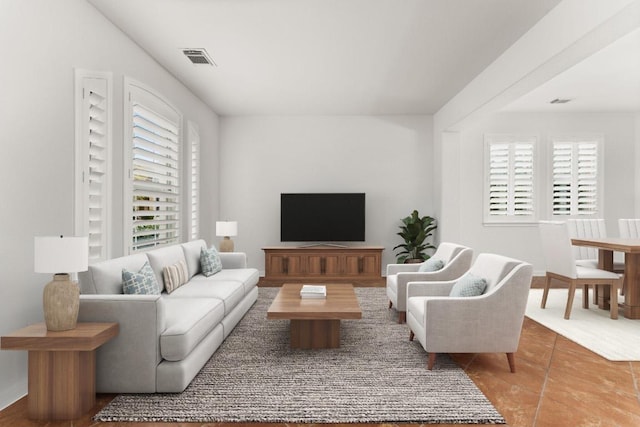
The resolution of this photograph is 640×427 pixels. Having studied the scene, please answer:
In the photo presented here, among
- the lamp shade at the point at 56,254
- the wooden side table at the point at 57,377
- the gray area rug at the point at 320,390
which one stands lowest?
the gray area rug at the point at 320,390

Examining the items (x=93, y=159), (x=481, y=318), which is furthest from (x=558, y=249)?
(x=93, y=159)

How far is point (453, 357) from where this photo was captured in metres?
3.56

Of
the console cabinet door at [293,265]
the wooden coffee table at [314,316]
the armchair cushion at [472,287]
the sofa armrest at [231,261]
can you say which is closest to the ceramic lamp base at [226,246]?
the sofa armrest at [231,261]

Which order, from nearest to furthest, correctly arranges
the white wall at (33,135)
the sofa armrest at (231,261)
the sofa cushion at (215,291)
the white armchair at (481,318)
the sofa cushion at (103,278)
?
the white wall at (33,135) < the sofa cushion at (103,278) < the white armchair at (481,318) < the sofa cushion at (215,291) < the sofa armrest at (231,261)

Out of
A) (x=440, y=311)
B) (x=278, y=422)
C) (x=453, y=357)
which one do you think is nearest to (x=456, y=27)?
(x=440, y=311)

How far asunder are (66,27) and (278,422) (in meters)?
3.20

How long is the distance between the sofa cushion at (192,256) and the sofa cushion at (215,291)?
19 centimetres

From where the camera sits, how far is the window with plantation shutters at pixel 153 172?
4488 millimetres

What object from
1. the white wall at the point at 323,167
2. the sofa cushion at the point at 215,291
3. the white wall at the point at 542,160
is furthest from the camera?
the white wall at the point at 323,167

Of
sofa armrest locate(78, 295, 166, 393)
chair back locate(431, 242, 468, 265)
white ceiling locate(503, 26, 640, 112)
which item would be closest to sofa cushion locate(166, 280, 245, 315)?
sofa armrest locate(78, 295, 166, 393)

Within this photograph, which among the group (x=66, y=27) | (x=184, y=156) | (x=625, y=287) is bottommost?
(x=625, y=287)

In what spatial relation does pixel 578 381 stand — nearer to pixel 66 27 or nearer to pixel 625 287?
pixel 625 287

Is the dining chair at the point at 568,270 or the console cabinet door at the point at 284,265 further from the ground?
the dining chair at the point at 568,270

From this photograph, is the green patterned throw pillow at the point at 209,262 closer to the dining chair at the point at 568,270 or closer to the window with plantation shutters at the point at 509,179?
the dining chair at the point at 568,270
